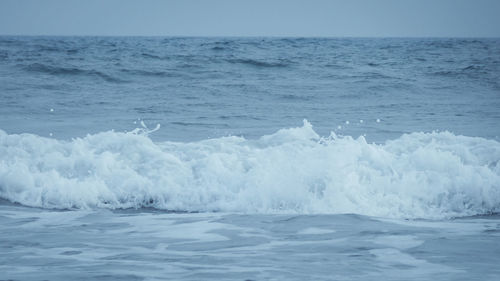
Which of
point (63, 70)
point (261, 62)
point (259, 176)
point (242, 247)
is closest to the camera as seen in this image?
point (242, 247)

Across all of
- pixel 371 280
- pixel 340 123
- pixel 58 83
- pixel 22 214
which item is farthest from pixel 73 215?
pixel 58 83

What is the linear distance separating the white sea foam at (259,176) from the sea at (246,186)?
2 cm

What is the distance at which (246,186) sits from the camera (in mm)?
6820

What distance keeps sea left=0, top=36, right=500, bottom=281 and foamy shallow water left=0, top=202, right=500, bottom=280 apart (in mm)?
17

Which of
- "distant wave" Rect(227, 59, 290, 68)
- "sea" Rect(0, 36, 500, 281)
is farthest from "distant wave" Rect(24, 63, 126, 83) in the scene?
"distant wave" Rect(227, 59, 290, 68)

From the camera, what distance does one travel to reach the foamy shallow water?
3.99 metres

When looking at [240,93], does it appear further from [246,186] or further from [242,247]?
[242,247]

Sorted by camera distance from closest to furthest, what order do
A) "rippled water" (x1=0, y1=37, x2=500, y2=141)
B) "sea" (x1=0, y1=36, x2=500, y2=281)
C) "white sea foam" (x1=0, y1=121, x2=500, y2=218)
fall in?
"sea" (x1=0, y1=36, x2=500, y2=281), "white sea foam" (x1=0, y1=121, x2=500, y2=218), "rippled water" (x1=0, y1=37, x2=500, y2=141)

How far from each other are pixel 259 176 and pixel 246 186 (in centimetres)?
26

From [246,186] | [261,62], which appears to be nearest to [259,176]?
[246,186]

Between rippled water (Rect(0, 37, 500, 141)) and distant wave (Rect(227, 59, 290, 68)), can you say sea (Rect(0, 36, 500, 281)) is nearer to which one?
rippled water (Rect(0, 37, 500, 141))

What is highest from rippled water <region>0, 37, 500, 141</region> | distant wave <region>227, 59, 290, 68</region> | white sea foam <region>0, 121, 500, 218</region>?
distant wave <region>227, 59, 290, 68</region>

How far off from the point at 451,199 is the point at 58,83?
11.5m

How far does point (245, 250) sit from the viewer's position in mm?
4598
